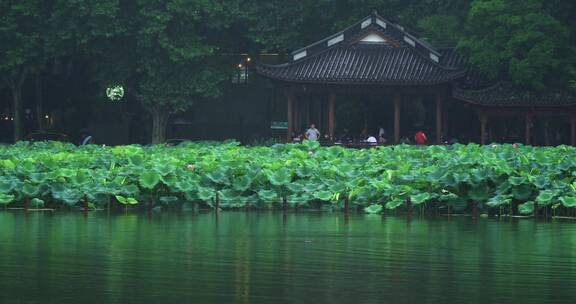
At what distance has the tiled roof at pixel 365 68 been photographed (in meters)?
44.2

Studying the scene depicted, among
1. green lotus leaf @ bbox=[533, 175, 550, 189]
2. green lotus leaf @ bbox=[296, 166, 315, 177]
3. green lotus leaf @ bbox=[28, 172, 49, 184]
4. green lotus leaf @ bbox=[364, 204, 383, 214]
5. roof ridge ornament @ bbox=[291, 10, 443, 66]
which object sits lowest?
green lotus leaf @ bbox=[364, 204, 383, 214]

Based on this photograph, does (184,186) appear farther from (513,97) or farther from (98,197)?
(513,97)

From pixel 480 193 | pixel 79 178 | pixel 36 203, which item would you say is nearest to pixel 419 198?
pixel 480 193

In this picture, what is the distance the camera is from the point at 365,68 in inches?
1773

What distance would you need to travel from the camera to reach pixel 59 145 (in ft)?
107

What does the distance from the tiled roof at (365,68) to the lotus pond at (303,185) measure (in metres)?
20.9

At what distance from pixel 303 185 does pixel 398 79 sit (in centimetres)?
2225

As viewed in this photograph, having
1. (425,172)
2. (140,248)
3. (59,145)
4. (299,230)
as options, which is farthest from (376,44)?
(140,248)

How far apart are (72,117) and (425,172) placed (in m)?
37.0

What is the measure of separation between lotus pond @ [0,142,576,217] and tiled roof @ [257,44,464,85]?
823 inches

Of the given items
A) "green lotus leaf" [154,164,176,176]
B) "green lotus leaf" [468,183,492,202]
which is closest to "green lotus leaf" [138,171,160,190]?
"green lotus leaf" [154,164,176,176]

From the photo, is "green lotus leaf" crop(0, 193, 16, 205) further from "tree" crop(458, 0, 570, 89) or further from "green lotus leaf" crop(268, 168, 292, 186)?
"tree" crop(458, 0, 570, 89)

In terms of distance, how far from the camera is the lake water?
39.6ft

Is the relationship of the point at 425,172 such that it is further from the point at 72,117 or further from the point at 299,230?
the point at 72,117
